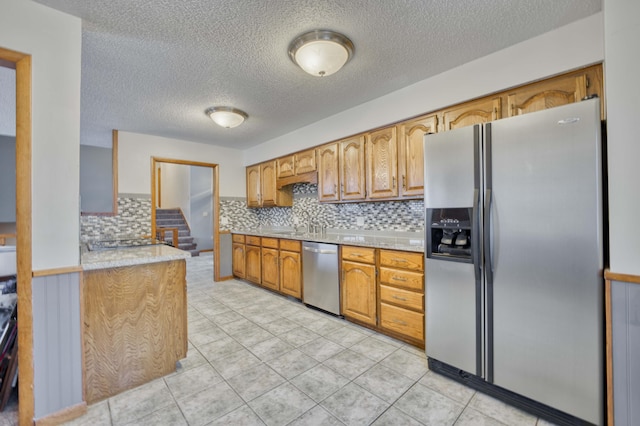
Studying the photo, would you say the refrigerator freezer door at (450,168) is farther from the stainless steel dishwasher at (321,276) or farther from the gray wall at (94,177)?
the gray wall at (94,177)

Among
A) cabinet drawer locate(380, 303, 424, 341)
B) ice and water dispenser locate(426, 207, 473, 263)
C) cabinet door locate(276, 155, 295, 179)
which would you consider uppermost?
cabinet door locate(276, 155, 295, 179)

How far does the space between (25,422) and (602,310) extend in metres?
3.04

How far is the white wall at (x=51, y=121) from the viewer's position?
1.51 m

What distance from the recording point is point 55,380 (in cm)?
155

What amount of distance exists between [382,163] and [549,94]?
1387mm

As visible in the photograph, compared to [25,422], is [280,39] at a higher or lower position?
higher

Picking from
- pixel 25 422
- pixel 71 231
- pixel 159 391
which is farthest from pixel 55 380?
pixel 71 231

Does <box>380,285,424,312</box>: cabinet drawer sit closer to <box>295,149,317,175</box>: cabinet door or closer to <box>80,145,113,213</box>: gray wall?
<box>295,149,317,175</box>: cabinet door

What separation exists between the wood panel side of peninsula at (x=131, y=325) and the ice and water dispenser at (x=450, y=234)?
186cm

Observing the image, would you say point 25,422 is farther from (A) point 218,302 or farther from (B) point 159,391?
(A) point 218,302

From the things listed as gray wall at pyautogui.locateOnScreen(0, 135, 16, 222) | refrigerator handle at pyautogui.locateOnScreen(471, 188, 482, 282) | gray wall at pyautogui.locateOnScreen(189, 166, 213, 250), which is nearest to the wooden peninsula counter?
refrigerator handle at pyautogui.locateOnScreen(471, 188, 482, 282)

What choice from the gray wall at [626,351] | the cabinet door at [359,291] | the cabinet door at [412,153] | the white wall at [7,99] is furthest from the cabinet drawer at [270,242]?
the gray wall at [626,351]

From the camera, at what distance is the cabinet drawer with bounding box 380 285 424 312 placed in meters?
2.27

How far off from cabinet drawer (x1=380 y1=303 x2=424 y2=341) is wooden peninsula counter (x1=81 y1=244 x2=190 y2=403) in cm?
167
